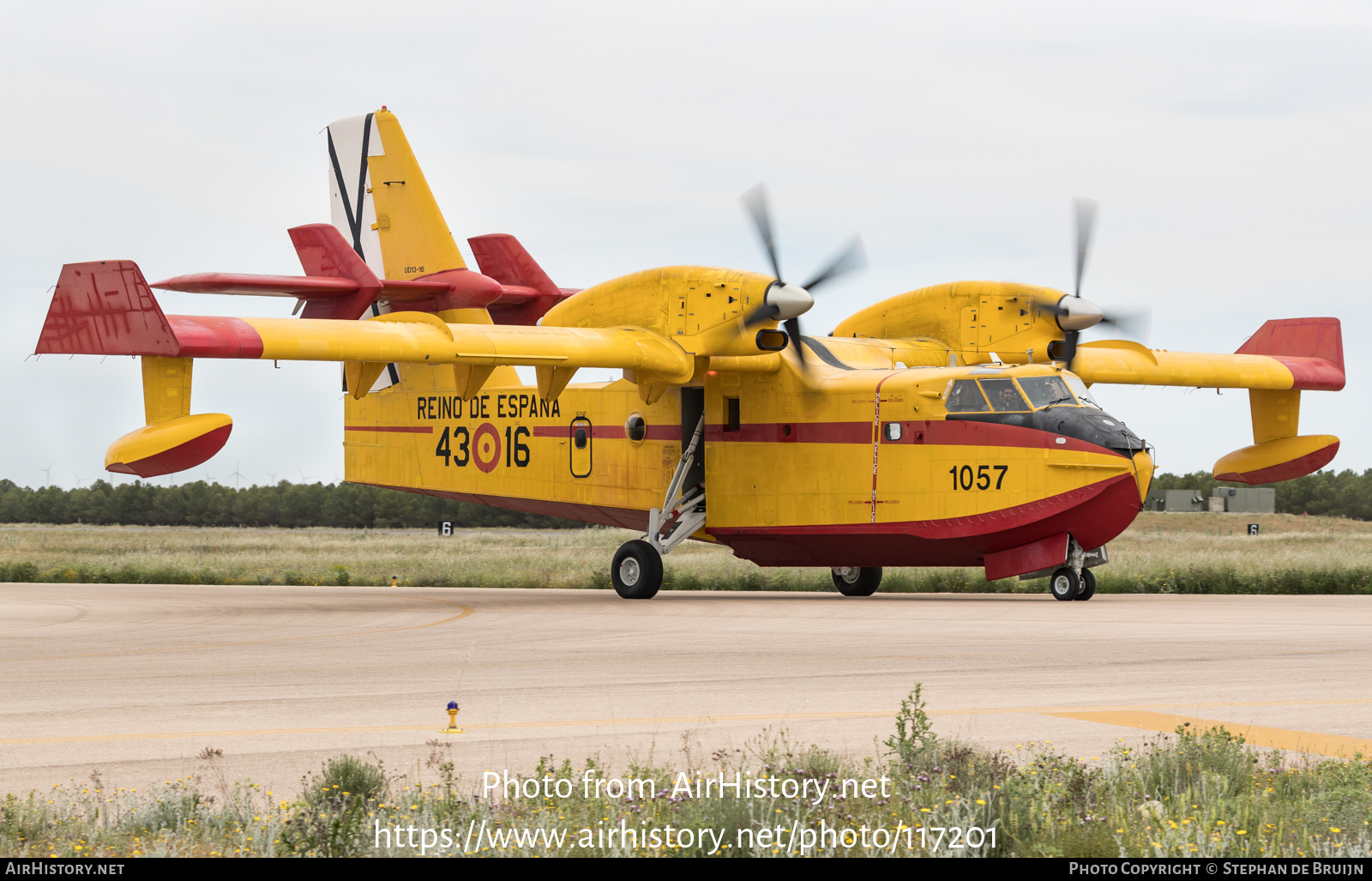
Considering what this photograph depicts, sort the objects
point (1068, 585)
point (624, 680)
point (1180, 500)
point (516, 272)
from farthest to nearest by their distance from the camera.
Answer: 1. point (1180, 500)
2. point (516, 272)
3. point (1068, 585)
4. point (624, 680)

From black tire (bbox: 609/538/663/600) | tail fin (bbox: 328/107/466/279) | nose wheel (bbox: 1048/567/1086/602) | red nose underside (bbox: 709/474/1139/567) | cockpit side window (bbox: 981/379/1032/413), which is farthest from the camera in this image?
tail fin (bbox: 328/107/466/279)

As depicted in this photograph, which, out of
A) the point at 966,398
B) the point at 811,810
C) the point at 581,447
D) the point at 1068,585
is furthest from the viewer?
the point at 581,447

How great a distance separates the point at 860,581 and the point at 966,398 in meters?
6.48

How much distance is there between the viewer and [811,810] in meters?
6.98

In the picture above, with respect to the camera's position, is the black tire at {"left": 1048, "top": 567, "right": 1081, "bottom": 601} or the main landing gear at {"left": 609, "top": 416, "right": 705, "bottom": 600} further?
the main landing gear at {"left": 609, "top": 416, "right": 705, "bottom": 600}

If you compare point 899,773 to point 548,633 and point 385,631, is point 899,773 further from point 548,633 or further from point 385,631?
point 385,631

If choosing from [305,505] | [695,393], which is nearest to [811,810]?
[695,393]

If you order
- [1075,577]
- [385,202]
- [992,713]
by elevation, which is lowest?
[992,713]

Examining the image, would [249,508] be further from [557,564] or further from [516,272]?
[516,272]

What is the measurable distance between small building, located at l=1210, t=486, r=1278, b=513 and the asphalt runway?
224 ft

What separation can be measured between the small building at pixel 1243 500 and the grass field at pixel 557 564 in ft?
68.8

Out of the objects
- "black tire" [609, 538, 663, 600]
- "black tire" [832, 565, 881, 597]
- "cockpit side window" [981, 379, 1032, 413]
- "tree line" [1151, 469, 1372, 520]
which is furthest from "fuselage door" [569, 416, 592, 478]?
"tree line" [1151, 469, 1372, 520]

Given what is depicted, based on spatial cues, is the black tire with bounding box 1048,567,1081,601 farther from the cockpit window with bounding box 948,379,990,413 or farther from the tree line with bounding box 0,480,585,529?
the tree line with bounding box 0,480,585,529

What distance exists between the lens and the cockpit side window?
2427 centimetres
